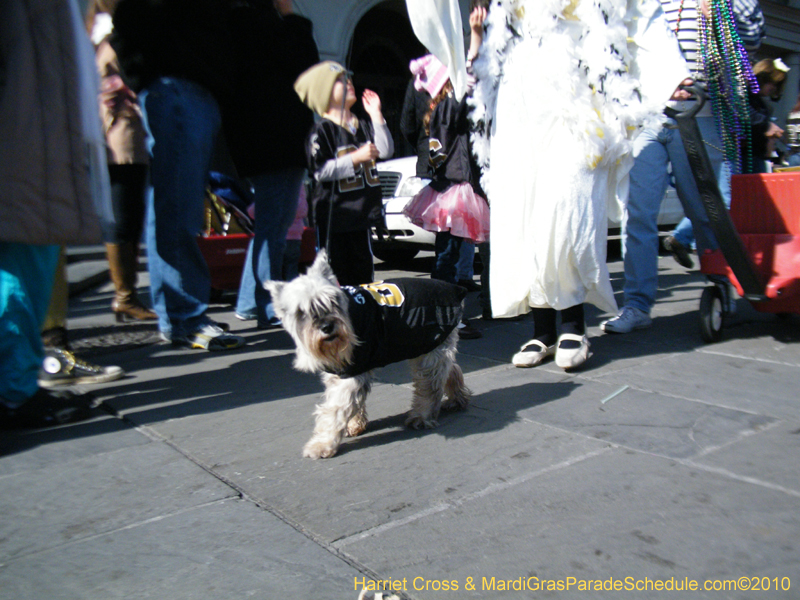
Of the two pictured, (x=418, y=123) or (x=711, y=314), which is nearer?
(x=711, y=314)

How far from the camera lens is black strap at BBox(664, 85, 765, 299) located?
13.1ft

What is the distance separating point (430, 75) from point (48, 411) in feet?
10.8

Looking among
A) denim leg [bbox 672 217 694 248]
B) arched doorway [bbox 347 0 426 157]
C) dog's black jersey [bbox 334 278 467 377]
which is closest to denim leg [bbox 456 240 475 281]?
denim leg [bbox 672 217 694 248]

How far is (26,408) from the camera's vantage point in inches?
129

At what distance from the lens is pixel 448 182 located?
4840 millimetres

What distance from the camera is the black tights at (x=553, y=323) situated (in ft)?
12.7

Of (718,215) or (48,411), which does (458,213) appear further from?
(48,411)

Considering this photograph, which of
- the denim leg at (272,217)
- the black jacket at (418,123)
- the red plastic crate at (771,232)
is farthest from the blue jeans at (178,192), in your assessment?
the red plastic crate at (771,232)

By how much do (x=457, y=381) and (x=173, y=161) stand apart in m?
2.41

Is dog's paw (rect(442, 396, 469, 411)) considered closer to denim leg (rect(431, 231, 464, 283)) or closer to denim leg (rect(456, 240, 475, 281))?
denim leg (rect(431, 231, 464, 283))

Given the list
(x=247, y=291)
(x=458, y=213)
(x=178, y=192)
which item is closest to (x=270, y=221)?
(x=247, y=291)

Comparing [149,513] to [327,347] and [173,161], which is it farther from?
[173,161]

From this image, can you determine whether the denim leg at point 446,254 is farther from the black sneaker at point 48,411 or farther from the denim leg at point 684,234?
the denim leg at point 684,234

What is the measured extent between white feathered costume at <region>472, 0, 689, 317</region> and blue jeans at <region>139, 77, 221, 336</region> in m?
1.85
